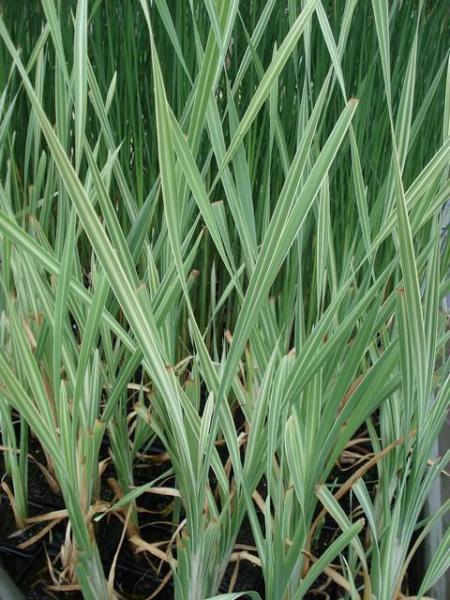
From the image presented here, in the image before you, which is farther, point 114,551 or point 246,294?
point 114,551

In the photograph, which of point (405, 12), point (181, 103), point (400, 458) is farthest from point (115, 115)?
point (400, 458)

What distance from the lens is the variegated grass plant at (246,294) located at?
442 millimetres

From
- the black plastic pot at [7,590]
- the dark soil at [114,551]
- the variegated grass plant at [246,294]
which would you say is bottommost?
the dark soil at [114,551]

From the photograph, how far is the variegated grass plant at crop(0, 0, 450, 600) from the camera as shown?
0.44m

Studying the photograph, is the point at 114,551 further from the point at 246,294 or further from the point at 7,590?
the point at 246,294

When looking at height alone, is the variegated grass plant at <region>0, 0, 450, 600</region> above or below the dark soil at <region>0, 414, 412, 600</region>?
above

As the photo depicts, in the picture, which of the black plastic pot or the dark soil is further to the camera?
the dark soil

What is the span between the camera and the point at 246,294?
17.4 inches

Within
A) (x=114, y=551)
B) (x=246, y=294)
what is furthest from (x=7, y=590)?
(x=246, y=294)

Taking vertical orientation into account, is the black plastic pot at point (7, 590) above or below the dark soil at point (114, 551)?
above

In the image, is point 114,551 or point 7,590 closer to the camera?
point 7,590

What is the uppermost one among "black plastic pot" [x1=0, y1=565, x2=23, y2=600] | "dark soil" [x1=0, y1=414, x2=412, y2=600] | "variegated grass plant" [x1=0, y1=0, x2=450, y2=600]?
"variegated grass plant" [x1=0, y1=0, x2=450, y2=600]

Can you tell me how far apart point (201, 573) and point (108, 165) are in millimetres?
346

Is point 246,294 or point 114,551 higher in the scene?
point 246,294
